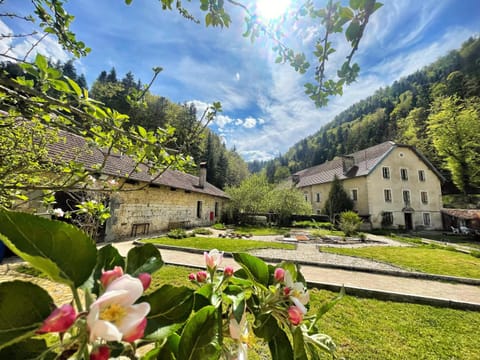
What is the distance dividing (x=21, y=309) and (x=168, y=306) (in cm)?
27

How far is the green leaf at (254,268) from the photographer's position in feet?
2.55

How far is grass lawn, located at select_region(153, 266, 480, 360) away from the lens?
8.91 ft

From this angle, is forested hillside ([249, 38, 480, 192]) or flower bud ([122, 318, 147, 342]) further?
forested hillside ([249, 38, 480, 192])

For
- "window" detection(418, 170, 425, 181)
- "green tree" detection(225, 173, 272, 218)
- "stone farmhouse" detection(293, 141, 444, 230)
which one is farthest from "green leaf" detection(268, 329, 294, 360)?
"window" detection(418, 170, 425, 181)

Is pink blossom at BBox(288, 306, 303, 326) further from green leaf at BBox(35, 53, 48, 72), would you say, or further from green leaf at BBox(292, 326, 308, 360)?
green leaf at BBox(35, 53, 48, 72)

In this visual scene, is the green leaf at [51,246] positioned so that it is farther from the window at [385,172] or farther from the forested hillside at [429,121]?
the window at [385,172]

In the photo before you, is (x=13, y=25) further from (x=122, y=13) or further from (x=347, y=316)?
(x=347, y=316)

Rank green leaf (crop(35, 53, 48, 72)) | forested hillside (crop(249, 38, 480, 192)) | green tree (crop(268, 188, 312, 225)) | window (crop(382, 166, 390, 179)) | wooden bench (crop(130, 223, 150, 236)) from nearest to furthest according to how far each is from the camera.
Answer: green leaf (crop(35, 53, 48, 72)) < wooden bench (crop(130, 223, 150, 236)) < green tree (crop(268, 188, 312, 225)) < window (crop(382, 166, 390, 179)) < forested hillside (crop(249, 38, 480, 192))

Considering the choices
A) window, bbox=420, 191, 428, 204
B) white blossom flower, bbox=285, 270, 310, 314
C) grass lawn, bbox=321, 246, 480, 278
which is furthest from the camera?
window, bbox=420, 191, 428, 204

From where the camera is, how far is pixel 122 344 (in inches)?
17.6

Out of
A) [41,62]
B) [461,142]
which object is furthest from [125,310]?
[461,142]

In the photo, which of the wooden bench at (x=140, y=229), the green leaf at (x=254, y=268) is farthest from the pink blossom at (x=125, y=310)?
the wooden bench at (x=140, y=229)

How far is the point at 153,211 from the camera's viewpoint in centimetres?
1247

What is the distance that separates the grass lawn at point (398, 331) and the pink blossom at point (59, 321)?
2.62 meters
